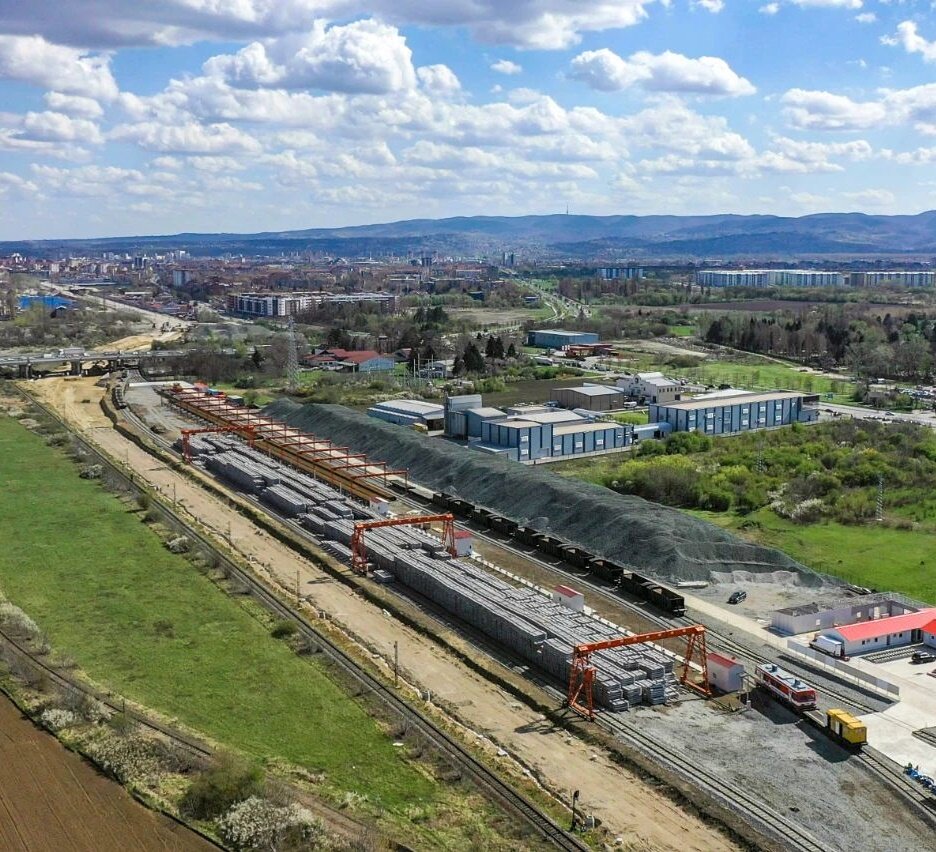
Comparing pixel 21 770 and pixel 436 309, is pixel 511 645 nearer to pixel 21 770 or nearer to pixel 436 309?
pixel 21 770

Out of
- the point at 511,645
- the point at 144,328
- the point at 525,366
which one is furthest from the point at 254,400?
the point at 144,328

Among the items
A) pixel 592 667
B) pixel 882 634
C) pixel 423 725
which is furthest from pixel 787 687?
pixel 423 725

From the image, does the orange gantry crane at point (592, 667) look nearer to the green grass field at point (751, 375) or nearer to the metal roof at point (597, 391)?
the metal roof at point (597, 391)

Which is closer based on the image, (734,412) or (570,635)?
(570,635)

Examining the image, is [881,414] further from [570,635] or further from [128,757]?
[128,757]

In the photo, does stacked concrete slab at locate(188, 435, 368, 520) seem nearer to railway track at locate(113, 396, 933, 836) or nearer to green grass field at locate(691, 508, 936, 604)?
green grass field at locate(691, 508, 936, 604)

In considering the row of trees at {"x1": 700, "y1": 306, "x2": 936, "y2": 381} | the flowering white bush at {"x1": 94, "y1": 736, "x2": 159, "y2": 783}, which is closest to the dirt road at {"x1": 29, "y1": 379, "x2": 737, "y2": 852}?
the flowering white bush at {"x1": 94, "y1": 736, "x2": 159, "y2": 783}

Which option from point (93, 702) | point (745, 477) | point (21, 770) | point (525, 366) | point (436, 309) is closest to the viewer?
point (21, 770)
